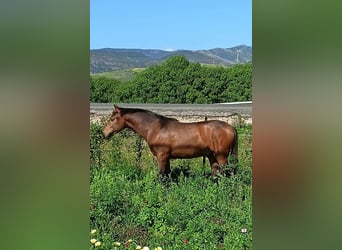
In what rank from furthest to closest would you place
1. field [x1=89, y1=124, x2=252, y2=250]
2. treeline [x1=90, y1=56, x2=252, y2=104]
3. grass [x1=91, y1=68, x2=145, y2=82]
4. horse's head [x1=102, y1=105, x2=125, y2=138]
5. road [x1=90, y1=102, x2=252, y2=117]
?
1. grass [x1=91, y1=68, x2=145, y2=82]
2. treeline [x1=90, y1=56, x2=252, y2=104]
3. road [x1=90, y1=102, x2=252, y2=117]
4. horse's head [x1=102, y1=105, x2=125, y2=138]
5. field [x1=89, y1=124, x2=252, y2=250]

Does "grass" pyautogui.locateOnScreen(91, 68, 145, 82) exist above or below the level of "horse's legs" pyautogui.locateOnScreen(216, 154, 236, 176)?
above

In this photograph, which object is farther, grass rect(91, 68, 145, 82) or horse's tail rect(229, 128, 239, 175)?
grass rect(91, 68, 145, 82)

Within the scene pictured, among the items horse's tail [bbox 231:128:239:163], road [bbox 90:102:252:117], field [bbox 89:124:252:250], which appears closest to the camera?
field [bbox 89:124:252:250]

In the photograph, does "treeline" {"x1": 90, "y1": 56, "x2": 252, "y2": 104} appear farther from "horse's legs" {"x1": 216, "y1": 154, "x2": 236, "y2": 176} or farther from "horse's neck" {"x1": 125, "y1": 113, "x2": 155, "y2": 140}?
"horse's legs" {"x1": 216, "y1": 154, "x2": 236, "y2": 176}

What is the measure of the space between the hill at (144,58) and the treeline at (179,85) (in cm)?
24

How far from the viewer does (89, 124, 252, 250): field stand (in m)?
3.19

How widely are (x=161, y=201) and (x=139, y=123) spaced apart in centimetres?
96

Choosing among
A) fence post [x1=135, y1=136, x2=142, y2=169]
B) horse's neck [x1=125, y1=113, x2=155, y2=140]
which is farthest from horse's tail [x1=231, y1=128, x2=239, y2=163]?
fence post [x1=135, y1=136, x2=142, y2=169]

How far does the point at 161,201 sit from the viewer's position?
3.75 meters

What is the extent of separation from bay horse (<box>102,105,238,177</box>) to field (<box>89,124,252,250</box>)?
14 cm
